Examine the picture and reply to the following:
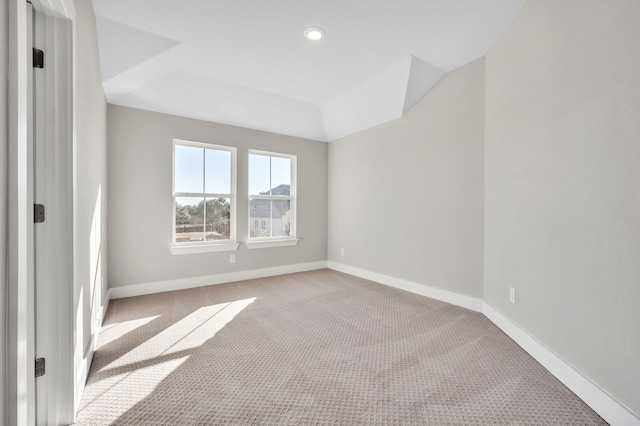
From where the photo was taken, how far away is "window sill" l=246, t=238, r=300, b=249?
426 cm

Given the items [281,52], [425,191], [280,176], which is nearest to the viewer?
[281,52]

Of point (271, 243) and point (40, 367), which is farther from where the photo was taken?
point (271, 243)

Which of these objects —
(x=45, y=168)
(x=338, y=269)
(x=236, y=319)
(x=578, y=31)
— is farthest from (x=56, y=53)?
(x=338, y=269)

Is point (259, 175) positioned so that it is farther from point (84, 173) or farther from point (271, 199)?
point (84, 173)

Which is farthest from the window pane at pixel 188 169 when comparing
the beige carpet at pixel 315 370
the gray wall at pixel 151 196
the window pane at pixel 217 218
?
the beige carpet at pixel 315 370

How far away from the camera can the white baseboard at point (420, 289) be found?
2991mm

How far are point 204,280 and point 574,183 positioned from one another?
390cm

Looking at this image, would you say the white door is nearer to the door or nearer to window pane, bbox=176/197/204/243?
the door

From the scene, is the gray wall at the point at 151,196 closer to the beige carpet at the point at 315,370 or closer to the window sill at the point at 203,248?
the window sill at the point at 203,248

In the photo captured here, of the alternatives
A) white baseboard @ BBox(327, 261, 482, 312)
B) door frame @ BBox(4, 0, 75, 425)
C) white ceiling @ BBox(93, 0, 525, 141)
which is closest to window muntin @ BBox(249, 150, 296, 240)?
white ceiling @ BBox(93, 0, 525, 141)

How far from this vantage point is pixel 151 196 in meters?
3.48

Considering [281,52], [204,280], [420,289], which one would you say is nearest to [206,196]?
[204,280]

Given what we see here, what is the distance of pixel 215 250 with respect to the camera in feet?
12.9

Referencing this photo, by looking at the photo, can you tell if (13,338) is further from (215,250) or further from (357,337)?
(215,250)
